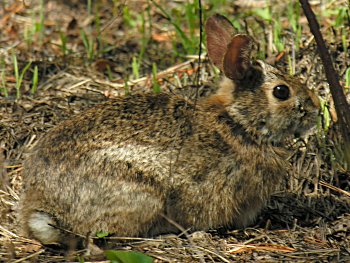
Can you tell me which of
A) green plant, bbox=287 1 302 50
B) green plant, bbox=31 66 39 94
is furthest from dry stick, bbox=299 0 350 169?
green plant, bbox=31 66 39 94

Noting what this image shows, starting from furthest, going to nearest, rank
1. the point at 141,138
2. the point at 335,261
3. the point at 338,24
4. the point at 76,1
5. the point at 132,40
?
the point at 76,1 → the point at 132,40 → the point at 338,24 → the point at 141,138 → the point at 335,261

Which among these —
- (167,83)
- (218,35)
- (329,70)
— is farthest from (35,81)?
(329,70)

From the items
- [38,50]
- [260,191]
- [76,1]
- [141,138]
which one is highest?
[76,1]

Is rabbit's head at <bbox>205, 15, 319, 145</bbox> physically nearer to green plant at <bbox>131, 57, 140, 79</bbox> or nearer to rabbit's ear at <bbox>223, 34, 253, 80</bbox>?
rabbit's ear at <bbox>223, 34, 253, 80</bbox>

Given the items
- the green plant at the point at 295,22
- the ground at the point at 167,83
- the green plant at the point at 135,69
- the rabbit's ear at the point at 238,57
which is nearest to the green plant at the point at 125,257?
the ground at the point at 167,83

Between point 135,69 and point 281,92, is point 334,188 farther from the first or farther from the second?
point 135,69

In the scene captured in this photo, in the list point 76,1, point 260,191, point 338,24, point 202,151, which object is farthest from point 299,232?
point 76,1

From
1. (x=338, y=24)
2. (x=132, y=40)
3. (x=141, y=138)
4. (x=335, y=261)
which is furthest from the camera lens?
(x=132, y=40)

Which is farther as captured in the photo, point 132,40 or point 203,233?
point 132,40

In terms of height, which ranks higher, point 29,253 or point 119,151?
point 119,151

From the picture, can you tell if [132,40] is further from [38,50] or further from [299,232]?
[299,232]
